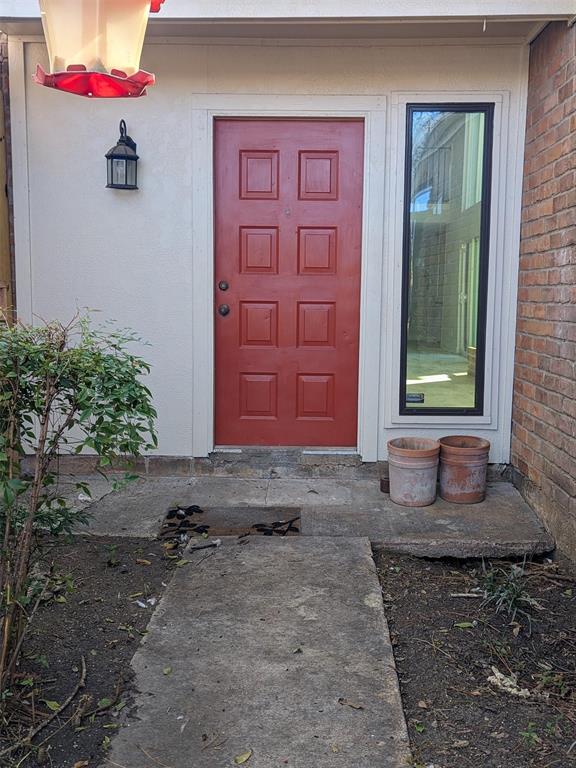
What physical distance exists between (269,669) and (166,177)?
3267 mm

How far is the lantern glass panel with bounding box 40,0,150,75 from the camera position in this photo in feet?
7.19

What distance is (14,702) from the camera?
92.2 inches

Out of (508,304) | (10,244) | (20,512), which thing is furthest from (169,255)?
(20,512)

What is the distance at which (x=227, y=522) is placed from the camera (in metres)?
4.15

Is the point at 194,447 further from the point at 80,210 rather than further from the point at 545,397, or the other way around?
the point at 545,397

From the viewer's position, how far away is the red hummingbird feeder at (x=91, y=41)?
86.3 inches

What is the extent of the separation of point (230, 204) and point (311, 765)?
11.8 feet

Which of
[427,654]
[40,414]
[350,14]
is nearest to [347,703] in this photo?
[427,654]

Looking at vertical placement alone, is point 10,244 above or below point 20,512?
above

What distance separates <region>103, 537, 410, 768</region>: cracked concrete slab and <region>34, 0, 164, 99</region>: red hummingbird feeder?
1.99 meters

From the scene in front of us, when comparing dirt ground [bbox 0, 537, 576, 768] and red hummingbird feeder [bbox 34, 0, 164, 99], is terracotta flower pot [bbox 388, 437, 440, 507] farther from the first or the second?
red hummingbird feeder [bbox 34, 0, 164, 99]

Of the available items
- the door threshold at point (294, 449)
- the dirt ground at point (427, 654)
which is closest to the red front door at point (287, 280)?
the door threshold at point (294, 449)

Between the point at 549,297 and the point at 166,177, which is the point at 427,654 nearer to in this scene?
the point at 549,297

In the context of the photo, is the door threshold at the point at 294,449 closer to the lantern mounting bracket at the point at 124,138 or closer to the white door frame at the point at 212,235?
the white door frame at the point at 212,235
